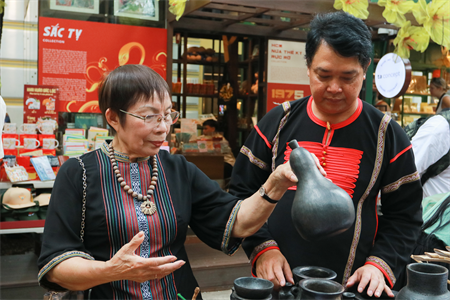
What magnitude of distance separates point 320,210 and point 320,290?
205mm

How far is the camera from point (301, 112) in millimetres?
1632

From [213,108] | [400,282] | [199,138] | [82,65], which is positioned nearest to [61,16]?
[82,65]

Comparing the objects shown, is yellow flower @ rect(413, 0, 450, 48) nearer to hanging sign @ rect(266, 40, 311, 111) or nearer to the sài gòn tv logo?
hanging sign @ rect(266, 40, 311, 111)

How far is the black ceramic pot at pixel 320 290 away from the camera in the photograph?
93 cm

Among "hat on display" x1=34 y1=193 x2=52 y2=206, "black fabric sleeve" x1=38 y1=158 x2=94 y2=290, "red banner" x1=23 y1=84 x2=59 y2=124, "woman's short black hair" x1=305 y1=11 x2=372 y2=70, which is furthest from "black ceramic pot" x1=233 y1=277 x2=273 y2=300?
"red banner" x1=23 y1=84 x2=59 y2=124

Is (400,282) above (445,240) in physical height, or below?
below

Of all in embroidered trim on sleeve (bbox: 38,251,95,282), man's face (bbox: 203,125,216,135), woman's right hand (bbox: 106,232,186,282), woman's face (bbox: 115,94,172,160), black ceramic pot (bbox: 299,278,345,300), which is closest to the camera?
black ceramic pot (bbox: 299,278,345,300)

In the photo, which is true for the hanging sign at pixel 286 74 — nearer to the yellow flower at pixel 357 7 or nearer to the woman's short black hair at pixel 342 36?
the yellow flower at pixel 357 7

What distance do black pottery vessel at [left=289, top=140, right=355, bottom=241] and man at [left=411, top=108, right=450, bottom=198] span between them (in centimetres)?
167

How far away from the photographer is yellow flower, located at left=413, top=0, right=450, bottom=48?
3.28 m

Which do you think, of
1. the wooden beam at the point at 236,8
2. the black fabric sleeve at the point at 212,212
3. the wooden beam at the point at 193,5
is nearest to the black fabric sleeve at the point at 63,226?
the black fabric sleeve at the point at 212,212

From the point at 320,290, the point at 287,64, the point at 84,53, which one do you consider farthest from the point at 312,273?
the point at 287,64

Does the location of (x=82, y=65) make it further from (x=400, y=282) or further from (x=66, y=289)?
(x=400, y=282)

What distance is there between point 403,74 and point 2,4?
337 cm
